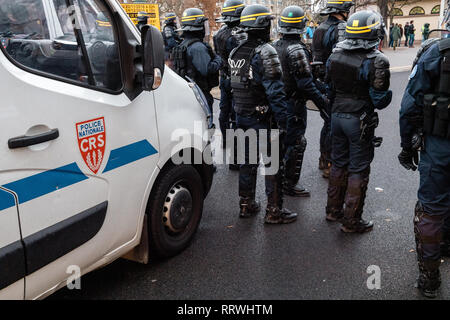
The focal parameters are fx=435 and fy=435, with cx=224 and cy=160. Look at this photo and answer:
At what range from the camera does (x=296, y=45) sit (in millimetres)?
4605

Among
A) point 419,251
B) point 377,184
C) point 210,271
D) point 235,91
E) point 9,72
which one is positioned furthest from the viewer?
point 377,184

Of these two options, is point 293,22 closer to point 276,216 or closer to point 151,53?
point 276,216

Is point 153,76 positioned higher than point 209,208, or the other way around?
point 153,76

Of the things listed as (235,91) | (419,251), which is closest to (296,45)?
(235,91)

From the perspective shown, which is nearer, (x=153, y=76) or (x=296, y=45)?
(x=153, y=76)

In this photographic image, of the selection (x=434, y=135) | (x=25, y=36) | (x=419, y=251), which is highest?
(x=25, y=36)

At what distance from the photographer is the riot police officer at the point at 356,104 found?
370 cm

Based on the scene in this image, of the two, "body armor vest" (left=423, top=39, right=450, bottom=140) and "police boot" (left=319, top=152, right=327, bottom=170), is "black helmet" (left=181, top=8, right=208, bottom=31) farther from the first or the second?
"body armor vest" (left=423, top=39, right=450, bottom=140)

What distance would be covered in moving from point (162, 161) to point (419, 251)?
1.99 m

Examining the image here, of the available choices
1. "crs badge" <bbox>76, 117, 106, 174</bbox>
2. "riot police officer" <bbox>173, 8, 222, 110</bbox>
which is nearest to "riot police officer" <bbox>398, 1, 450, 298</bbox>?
"crs badge" <bbox>76, 117, 106, 174</bbox>

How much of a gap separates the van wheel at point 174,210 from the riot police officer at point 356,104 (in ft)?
4.57

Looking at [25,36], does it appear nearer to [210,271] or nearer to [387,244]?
[210,271]

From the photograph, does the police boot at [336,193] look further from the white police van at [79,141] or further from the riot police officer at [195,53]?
the riot police officer at [195,53]

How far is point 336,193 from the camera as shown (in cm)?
432
